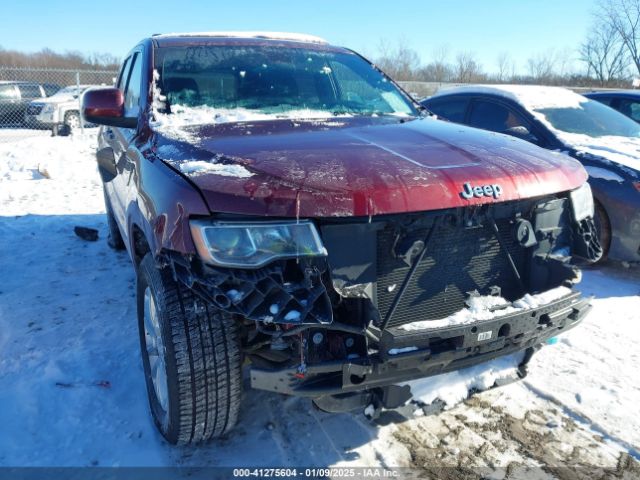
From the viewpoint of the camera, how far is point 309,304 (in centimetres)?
183

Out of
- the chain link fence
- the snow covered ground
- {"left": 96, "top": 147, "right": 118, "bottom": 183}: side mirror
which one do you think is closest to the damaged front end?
Answer: the snow covered ground

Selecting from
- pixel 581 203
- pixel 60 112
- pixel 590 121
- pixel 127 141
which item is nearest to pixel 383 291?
pixel 581 203

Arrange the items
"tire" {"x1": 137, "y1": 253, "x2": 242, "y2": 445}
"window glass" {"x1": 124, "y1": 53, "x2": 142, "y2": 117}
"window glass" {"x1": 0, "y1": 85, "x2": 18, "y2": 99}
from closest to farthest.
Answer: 1. "tire" {"x1": 137, "y1": 253, "x2": 242, "y2": 445}
2. "window glass" {"x1": 124, "y1": 53, "x2": 142, "y2": 117}
3. "window glass" {"x1": 0, "y1": 85, "x2": 18, "y2": 99}

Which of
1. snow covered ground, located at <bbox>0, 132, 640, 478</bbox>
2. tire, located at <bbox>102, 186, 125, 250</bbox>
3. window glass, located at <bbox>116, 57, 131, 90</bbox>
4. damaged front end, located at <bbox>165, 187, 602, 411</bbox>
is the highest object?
window glass, located at <bbox>116, 57, 131, 90</bbox>

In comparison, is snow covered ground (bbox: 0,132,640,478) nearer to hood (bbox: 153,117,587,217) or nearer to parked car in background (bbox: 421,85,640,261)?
parked car in background (bbox: 421,85,640,261)

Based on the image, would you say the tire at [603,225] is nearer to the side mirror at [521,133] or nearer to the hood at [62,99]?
the side mirror at [521,133]

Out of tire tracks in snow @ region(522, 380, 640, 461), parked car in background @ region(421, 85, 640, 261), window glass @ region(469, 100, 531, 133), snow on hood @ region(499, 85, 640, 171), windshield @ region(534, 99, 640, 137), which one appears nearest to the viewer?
tire tracks in snow @ region(522, 380, 640, 461)

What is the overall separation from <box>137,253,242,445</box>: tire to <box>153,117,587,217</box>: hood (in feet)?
1.56

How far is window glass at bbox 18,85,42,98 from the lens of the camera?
1892 centimetres

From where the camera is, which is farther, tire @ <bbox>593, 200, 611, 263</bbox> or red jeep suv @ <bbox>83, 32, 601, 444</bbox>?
tire @ <bbox>593, 200, 611, 263</bbox>

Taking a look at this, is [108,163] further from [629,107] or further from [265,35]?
[629,107]

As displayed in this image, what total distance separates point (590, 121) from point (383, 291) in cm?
468

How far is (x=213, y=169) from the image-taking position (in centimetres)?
205

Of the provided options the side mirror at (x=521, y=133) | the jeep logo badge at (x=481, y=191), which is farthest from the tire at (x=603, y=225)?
the jeep logo badge at (x=481, y=191)
